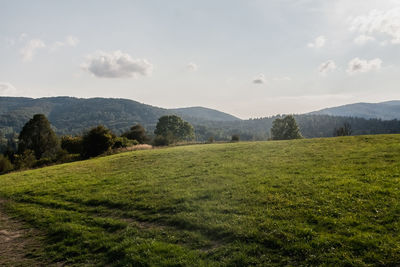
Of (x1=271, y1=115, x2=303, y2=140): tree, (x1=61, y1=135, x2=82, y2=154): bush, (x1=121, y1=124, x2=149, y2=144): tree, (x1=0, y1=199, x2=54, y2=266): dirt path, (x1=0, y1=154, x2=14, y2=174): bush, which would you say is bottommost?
(x1=0, y1=154, x2=14, y2=174): bush

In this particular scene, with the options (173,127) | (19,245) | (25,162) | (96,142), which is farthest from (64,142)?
(19,245)

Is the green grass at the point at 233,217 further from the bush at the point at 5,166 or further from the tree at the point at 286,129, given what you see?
the tree at the point at 286,129

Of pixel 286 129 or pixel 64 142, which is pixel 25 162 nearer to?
pixel 64 142

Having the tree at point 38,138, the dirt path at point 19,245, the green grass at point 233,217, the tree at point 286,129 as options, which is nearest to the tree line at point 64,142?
the tree at point 38,138

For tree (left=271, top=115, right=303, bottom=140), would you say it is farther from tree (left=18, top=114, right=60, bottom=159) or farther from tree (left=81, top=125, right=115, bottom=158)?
tree (left=18, top=114, right=60, bottom=159)

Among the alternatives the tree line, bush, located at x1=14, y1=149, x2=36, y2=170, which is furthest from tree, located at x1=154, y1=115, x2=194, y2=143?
bush, located at x1=14, y1=149, x2=36, y2=170

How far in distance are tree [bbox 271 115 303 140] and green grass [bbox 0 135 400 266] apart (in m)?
82.6

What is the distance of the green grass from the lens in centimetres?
999

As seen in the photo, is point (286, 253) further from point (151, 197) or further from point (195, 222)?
point (151, 197)

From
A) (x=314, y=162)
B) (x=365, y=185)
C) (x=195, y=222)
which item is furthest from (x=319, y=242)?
(x=314, y=162)

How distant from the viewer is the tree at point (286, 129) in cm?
→ 10319

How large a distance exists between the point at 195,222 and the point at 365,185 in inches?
460

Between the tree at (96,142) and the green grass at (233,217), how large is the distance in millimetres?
35063

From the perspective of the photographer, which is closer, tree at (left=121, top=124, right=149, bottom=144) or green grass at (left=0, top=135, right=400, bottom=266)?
green grass at (left=0, top=135, right=400, bottom=266)
